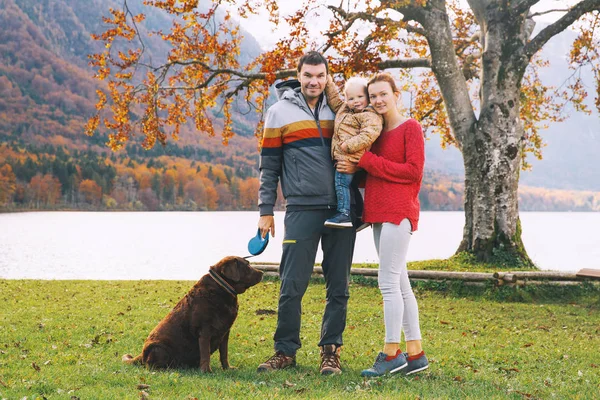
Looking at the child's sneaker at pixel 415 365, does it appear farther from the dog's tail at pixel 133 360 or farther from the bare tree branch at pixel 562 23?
the bare tree branch at pixel 562 23

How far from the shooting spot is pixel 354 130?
502cm

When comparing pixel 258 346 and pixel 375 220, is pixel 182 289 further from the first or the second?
pixel 375 220

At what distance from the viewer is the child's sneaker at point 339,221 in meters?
5.03

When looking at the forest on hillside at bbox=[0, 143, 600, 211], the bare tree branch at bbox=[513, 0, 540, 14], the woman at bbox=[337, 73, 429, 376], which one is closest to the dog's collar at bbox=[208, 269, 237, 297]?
the woman at bbox=[337, 73, 429, 376]

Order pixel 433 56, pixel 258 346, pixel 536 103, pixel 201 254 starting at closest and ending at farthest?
pixel 258 346 < pixel 433 56 < pixel 536 103 < pixel 201 254

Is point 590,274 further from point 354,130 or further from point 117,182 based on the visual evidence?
point 117,182

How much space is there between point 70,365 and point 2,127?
164744 millimetres

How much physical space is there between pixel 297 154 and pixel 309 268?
109 cm

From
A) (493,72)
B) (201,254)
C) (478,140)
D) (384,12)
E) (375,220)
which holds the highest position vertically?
(384,12)

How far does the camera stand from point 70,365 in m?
5.80

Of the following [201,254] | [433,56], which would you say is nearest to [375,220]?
[433,56]

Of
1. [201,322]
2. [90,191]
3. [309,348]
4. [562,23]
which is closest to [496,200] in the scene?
[562,23]

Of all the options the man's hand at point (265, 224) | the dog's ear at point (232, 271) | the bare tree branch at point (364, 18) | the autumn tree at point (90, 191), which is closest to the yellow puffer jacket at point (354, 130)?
the man's hand at point (265, 224)

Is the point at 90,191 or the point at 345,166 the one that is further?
the point at 90,191
